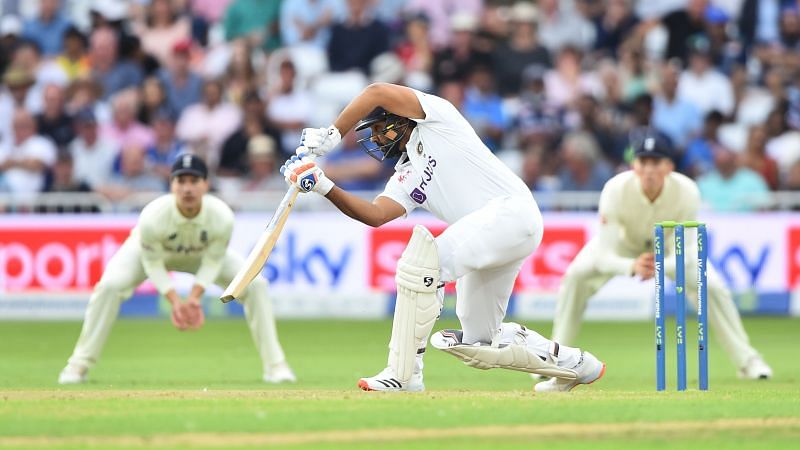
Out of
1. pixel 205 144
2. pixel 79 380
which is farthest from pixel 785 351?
pixel 205 144

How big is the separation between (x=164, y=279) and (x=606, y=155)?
705 cm

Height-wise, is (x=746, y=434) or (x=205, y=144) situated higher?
(x=205, y=144)

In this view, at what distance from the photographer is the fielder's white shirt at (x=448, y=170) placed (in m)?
7.49

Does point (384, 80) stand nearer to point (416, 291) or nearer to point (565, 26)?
point (565, 26)

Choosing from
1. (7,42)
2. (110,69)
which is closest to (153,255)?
(110,69)

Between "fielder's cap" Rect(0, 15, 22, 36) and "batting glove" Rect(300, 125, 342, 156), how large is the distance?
10790mm

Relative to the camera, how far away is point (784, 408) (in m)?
7.06

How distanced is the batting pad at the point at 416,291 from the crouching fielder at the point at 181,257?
262 cm

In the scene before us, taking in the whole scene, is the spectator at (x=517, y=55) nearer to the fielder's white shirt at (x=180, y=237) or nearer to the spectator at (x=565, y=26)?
the spectator at (x=565, y=26)

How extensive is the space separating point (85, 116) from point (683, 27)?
682cm

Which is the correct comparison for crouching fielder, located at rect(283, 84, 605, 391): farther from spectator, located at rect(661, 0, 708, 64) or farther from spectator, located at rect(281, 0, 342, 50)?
spectator, located at rect(661, 0, 708, 64)

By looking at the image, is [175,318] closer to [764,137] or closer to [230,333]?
[230,333]

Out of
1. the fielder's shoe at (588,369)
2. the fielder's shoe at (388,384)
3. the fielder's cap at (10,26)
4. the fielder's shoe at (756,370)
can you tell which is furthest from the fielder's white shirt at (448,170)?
the fielder's cap at (10,26)

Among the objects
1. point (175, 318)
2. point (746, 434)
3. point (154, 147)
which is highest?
point (154, 147)
